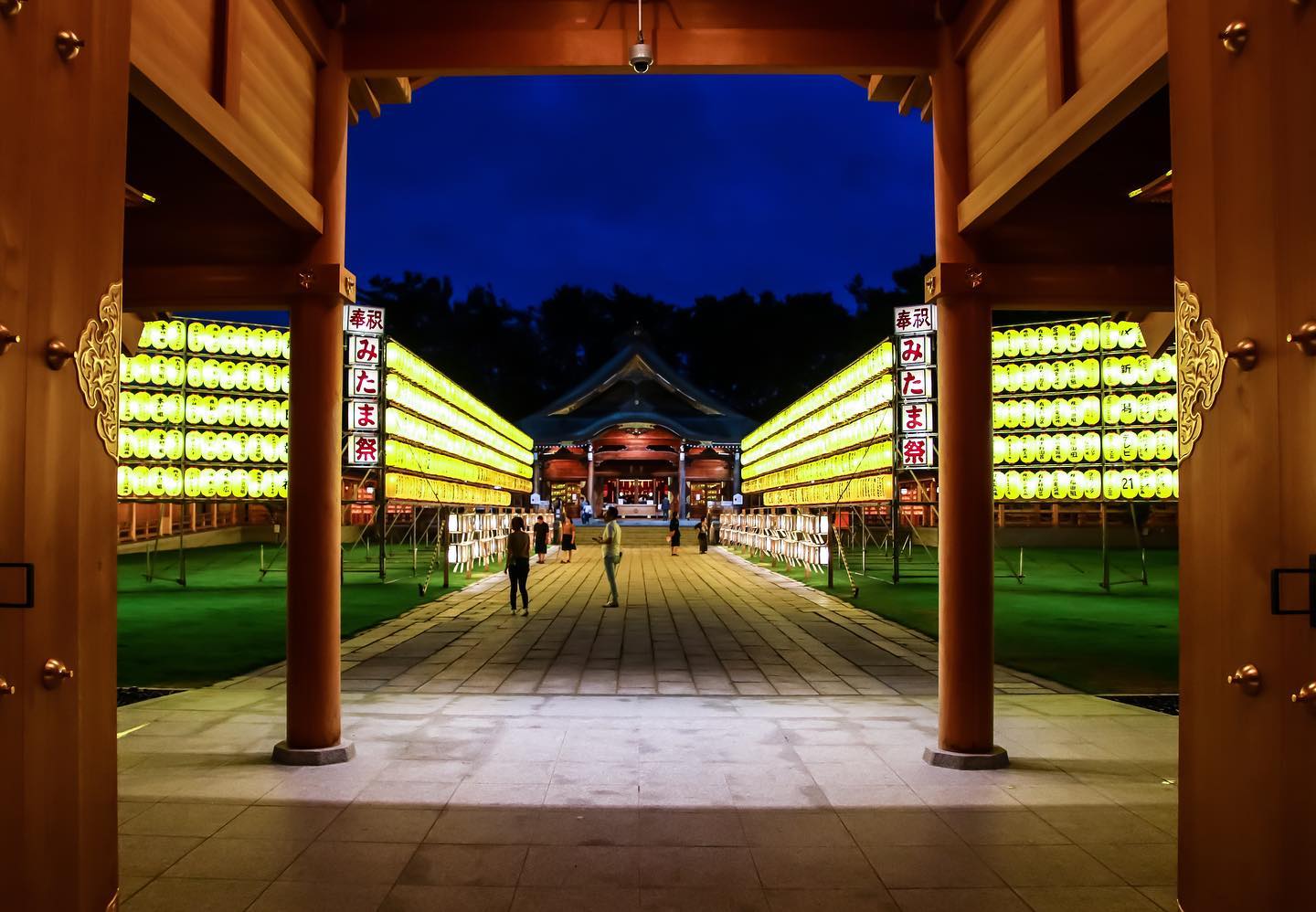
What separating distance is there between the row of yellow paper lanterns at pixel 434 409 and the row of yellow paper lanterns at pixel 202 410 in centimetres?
232

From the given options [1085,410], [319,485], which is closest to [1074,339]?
[1085,410]

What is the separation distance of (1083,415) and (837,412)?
7.16m

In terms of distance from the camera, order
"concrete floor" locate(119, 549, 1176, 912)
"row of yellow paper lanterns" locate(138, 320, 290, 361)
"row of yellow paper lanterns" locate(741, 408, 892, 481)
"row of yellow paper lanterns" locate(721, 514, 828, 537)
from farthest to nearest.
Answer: "row of yellow paper lanterns" locate(721, 514, 828, 537)
"row of yellow paper lanterns" locate(741, 408, 892, 481)
"row of yellow paper lanterns" locate(138, 320, 290, 361)
"concrete floor" locate(119, 549, 1176, 912)

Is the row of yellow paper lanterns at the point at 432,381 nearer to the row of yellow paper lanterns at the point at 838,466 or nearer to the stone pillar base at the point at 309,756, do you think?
the row of yellow paper lanterns at the point at 838,466

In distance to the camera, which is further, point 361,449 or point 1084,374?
point 361,449

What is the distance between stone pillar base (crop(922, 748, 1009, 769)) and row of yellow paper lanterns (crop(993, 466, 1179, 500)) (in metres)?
10.6

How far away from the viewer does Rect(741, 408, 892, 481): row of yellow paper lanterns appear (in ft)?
57.8

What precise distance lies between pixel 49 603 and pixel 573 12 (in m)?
4.52

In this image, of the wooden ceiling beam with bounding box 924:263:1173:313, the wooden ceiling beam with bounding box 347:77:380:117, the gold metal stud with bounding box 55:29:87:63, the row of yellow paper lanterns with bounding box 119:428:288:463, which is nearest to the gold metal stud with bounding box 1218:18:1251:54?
the wooden ceiling beam with bounding box 924:263:1173:313

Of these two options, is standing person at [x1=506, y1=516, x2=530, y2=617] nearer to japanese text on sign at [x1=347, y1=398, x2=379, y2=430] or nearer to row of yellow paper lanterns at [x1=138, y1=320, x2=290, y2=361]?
japanese text on sign at [x1=347, y1=398, x2=379, y2=430]

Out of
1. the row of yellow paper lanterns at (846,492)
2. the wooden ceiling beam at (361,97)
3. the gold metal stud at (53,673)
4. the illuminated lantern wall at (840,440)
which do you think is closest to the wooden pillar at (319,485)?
the wooden ceiling beam at (361,97)

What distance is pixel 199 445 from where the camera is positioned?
14531 mm

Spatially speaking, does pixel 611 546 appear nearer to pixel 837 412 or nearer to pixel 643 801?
pixel 837 412

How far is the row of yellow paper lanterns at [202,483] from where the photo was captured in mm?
14281
